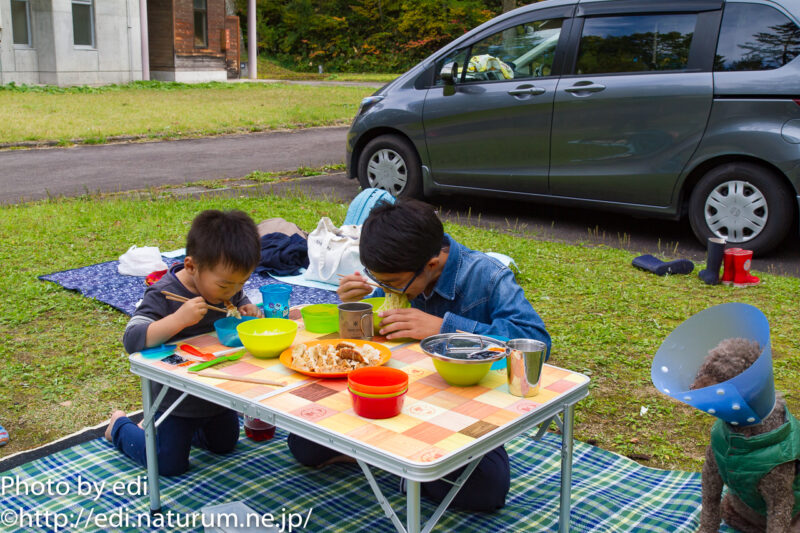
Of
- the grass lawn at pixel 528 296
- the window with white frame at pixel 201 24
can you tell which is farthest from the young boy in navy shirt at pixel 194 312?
the window with white frame at pixel 201 24

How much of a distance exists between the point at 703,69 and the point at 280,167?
A: 6.37 meters

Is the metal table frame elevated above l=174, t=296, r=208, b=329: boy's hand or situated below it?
below

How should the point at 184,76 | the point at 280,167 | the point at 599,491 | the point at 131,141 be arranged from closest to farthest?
the point at 599,491
the point at 280,167
the point at 131,141
the point at 184,76

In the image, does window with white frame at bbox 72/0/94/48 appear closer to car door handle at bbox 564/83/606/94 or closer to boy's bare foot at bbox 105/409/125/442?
car door handle at bbox 564/83/606/94

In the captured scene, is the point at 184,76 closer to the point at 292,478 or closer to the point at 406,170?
the point at 406,170

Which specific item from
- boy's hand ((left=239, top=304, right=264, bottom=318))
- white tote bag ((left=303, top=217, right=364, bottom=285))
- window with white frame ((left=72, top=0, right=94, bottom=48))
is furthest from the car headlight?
window with white frame ((left=72, top=0, right=94, bottom=48))

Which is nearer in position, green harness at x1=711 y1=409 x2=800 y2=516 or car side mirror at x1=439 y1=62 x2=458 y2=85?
green harness at x1=711 y1=409 x2=800 y2=516

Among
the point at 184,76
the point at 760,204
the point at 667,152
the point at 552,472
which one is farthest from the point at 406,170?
the point at 184,76

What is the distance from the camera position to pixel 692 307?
17.3ft

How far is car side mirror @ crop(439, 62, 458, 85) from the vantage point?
754 centimetres

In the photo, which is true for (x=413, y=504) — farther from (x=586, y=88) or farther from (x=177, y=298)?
(x=586, y=88)

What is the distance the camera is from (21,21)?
2100cm

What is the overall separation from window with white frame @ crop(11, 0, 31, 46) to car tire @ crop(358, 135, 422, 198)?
16.8 meters

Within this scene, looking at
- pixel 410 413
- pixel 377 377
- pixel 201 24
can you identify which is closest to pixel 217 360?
pixel 377 377
